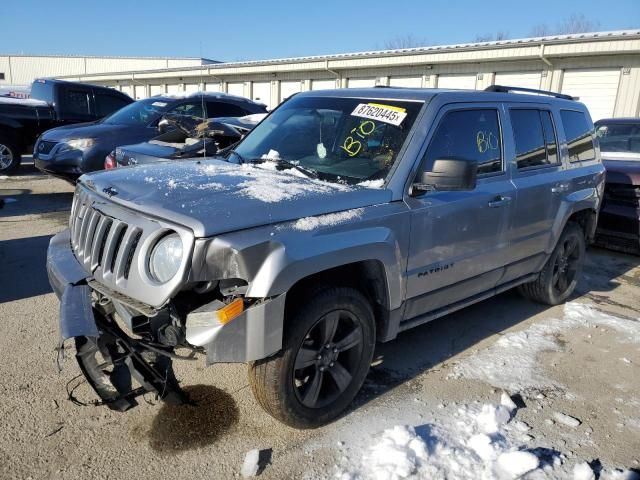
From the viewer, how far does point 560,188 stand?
15.0ft

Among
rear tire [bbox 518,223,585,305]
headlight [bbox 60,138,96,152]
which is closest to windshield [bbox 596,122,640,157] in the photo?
rear tire [bbox 518,223,585,305]

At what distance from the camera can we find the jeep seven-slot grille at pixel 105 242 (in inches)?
101

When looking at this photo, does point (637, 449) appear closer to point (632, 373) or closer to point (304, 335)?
point (632, 373)

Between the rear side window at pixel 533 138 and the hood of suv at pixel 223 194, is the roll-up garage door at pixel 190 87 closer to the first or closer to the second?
the rear side window at pixel 533 138

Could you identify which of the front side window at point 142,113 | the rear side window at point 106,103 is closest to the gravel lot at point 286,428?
the front side window at point 142,113

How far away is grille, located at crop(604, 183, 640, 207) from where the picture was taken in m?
6.70

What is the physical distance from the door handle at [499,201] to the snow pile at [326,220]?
4.28ft

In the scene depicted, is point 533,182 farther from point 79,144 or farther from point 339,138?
point 79,144

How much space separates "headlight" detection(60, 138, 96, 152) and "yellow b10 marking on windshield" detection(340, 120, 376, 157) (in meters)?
5.95

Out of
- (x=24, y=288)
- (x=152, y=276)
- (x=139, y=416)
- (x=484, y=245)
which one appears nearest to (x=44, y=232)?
(x=24, y=288)

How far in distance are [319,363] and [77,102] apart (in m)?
10.7

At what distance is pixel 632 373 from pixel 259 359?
9.95ft

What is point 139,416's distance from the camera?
3047 millimetres

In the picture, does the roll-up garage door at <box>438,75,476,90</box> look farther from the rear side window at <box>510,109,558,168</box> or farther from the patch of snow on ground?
the patch of snow on ground
